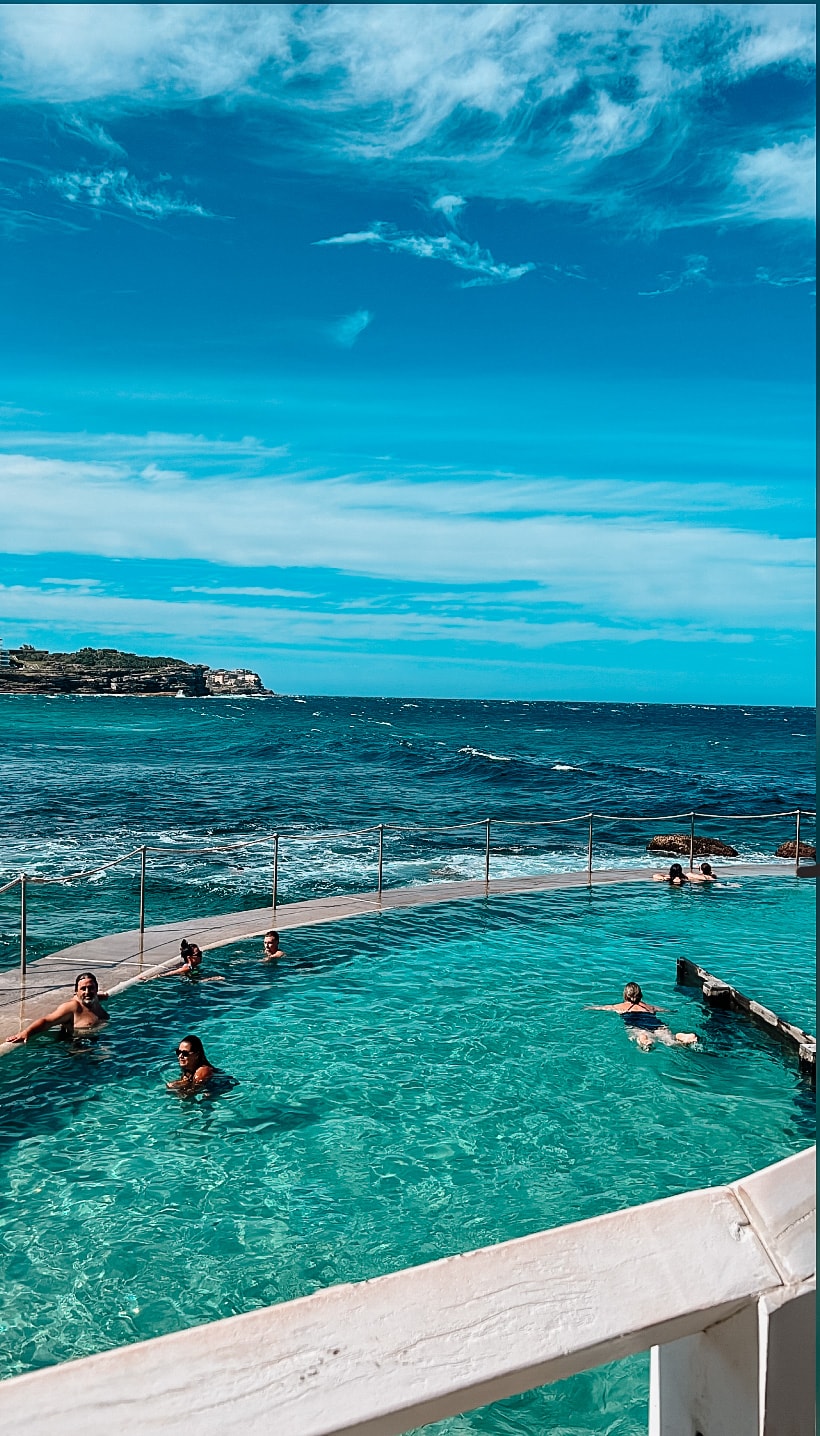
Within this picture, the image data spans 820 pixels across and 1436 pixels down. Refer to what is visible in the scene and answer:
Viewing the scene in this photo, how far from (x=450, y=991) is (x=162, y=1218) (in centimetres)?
496

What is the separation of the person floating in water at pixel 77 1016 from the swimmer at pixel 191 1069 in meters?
1.34

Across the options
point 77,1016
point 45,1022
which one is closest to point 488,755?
point 77,1016

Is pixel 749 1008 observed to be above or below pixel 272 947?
below

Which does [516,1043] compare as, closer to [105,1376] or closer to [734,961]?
[734,961]

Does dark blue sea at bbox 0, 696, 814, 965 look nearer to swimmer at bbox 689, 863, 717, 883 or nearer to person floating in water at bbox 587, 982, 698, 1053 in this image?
swimmer at bbox 689, 863, 717, 883

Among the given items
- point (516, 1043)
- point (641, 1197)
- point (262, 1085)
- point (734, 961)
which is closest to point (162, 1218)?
point (262, 1085)

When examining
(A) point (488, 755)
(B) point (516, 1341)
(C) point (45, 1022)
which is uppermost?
(B) point (516, 1341)

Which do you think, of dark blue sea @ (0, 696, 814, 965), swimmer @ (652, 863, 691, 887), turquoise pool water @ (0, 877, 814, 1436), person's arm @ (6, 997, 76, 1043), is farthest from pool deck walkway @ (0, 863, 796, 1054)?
dark blue sea @ (0, 696, 814, 965)

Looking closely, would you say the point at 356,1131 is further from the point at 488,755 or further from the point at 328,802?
the point at 488,755

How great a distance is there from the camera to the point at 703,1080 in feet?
30.2

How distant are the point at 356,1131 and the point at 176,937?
17.0ft

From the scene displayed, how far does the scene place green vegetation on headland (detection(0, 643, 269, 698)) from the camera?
467ft

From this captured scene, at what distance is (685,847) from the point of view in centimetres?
2567

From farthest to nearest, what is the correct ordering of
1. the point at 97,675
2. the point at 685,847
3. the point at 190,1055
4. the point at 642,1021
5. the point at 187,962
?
the point at 97,675 → the point at 685,847 → the point at 187,962 → the point at 642,1021 → the point at 190,1055
